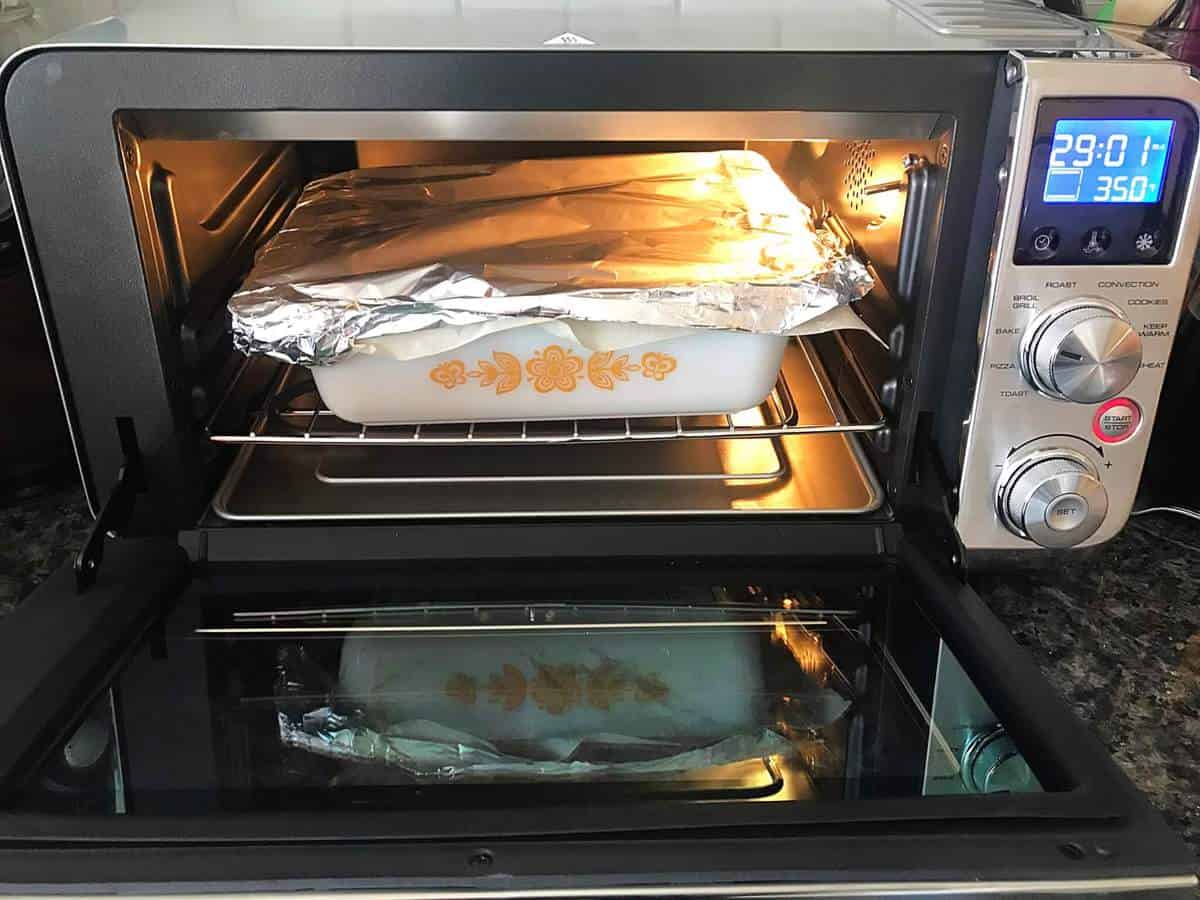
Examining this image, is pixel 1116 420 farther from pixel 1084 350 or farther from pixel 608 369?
pixel 608 369

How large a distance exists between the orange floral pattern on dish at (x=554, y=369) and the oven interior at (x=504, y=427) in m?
0.03

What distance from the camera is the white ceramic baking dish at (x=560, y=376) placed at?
0.66m

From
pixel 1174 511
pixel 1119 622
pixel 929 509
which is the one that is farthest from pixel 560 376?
pixel 1174 511

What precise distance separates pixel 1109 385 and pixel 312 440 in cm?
46

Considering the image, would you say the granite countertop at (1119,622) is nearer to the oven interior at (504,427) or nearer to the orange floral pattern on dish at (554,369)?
the oven interior at (504,427)

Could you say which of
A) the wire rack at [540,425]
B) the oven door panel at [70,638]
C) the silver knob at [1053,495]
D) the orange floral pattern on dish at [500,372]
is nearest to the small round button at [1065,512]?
the silver knob at [1053,495]

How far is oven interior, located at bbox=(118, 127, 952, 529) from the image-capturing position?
24.8 inches

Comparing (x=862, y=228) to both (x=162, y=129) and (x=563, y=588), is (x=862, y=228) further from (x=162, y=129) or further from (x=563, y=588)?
(x=162, y=129)

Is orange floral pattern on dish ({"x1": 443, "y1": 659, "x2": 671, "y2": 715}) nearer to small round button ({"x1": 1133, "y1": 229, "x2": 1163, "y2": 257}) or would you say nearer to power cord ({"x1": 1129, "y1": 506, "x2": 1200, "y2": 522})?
small round button ({"x1": 1133, "y1": 229, "x2": 1163, "y2": 257})

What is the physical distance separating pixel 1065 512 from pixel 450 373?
0.37 meters

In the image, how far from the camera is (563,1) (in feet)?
2.38

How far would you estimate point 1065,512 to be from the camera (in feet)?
1.99

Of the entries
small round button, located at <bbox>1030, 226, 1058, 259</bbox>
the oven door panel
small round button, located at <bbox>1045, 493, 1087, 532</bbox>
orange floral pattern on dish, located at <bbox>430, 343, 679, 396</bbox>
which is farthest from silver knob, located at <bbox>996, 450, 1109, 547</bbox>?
the oven door panel

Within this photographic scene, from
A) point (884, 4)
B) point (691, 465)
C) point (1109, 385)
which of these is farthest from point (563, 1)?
point (1109, 385)
